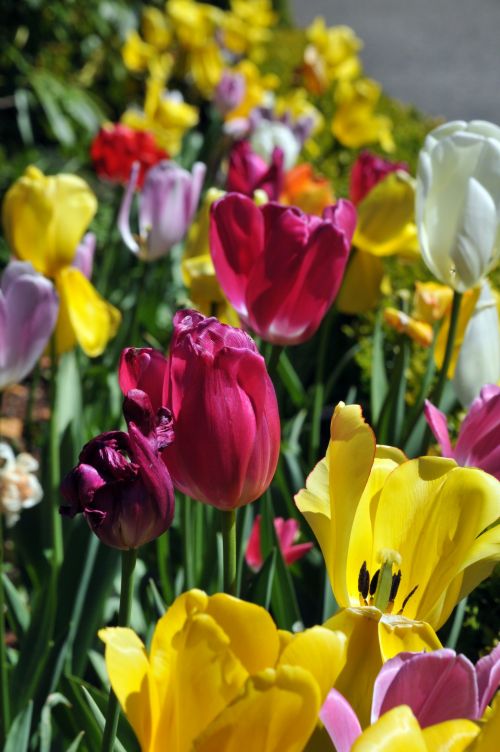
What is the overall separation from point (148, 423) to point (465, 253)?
68cm

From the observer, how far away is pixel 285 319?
Answer: 121 cm

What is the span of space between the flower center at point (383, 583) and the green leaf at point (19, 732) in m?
0.63

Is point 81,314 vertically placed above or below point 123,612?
below

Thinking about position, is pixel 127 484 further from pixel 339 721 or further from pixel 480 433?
pixel 480 433

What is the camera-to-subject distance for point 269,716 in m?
0.55

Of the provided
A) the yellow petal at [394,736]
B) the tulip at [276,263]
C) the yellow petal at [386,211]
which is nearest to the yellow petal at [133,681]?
the yellow petal at [394,736]

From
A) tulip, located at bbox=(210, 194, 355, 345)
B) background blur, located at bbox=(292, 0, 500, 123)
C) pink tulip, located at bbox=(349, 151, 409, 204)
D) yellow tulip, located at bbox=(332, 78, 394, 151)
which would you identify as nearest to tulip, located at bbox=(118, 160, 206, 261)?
pink tulip, located at bbox=(349, 151, 409, 204)

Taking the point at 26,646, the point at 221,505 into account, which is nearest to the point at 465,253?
the point at 221,505

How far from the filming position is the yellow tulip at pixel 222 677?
551 millimetres

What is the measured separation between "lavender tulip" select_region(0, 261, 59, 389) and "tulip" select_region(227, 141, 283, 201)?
62cm

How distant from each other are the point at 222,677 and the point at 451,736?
127 mm

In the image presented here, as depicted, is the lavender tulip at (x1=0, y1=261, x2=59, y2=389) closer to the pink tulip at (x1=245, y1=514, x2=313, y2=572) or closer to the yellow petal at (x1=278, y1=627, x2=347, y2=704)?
the pink tulip at (x1=245, y1=514, x2=313, y2=572)

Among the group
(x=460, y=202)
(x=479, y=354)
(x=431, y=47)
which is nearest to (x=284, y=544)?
(x=479, y=354)

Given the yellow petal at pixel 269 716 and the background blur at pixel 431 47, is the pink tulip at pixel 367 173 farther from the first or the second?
the background blur at pixel 431 47
